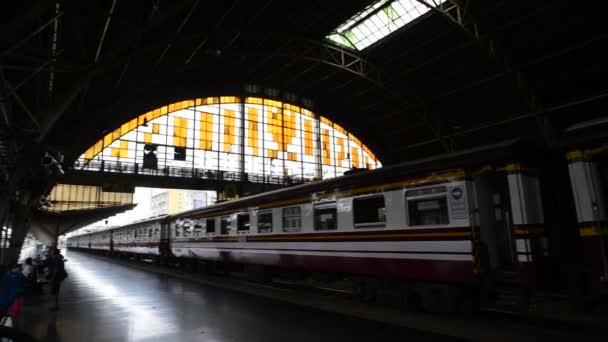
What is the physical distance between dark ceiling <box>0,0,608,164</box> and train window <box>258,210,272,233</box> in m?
8.23

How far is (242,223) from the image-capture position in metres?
14.4

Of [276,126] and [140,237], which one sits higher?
[276,126]

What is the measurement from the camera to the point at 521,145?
7242 mm

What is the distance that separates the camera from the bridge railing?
35406 mm

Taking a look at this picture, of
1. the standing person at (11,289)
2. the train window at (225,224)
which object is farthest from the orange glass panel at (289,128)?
the standing person at (11,289)

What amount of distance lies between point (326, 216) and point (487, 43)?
23.0 m

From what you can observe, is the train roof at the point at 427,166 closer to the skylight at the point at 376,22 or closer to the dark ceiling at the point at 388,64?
the dark ceiling at the point at 388,64

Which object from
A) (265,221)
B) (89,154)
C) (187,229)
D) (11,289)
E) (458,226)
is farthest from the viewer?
(89,154)

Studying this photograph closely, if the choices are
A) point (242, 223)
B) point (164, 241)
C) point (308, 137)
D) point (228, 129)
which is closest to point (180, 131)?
point (228, 129)

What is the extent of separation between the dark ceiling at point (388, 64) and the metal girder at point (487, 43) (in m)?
0.09

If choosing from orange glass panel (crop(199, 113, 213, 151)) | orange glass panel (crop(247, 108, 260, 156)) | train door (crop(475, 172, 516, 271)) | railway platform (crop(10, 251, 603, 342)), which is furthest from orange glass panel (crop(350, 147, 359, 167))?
train door (crop(475, 172, 516, 271))

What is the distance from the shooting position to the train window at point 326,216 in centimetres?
1022

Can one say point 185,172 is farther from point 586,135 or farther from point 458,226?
point 586,135

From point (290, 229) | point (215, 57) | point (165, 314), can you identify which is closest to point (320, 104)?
point (215, 57)
